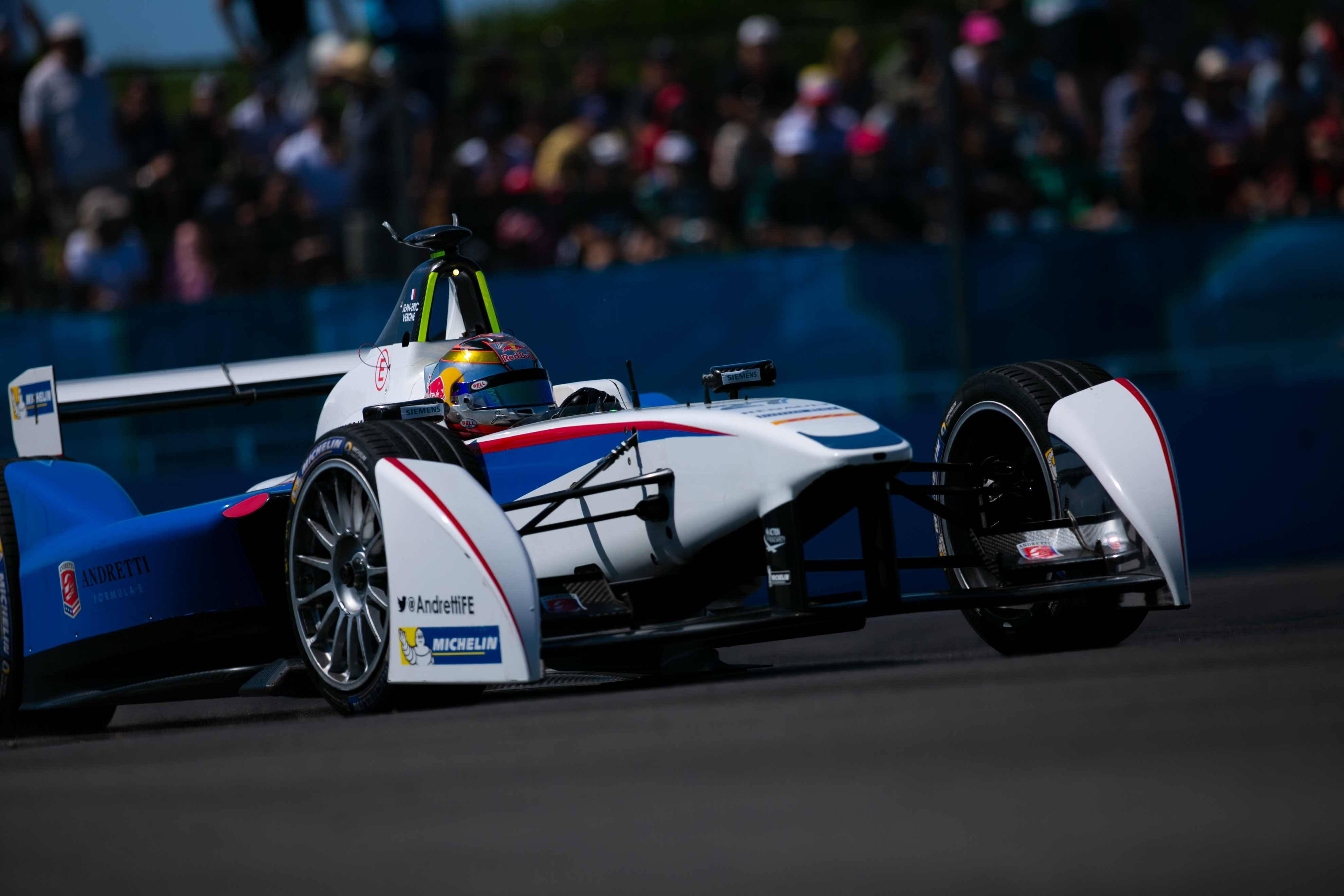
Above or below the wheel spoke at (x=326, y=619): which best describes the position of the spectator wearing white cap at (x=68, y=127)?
above

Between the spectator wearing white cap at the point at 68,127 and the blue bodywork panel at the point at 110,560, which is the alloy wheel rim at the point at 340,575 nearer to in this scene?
the blue bodywork panel at the point at 110,560

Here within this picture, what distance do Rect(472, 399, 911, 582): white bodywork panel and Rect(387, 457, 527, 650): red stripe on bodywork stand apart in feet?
2.40

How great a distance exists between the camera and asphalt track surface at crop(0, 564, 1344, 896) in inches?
114

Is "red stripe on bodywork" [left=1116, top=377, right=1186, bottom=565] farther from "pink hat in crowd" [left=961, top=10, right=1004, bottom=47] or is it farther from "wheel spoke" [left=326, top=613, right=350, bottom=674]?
"pink hat in crowd" [left=961, top=10, right=1004, bottom=47]

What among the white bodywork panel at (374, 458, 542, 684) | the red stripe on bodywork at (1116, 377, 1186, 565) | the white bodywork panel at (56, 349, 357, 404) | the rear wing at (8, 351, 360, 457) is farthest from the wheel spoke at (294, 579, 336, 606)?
the red stripe on bodywork at (1116, 377, 1186, 565)

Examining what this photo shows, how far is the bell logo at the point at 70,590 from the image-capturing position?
7.51 metres

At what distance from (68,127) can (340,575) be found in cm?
687

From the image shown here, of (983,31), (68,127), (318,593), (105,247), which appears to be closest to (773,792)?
(318,593)

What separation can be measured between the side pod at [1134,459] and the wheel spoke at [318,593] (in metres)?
2.77

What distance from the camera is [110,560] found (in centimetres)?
738

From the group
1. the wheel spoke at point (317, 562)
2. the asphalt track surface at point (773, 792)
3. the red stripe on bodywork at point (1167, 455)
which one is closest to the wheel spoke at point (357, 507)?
the wheel spoke at point (317, 562)

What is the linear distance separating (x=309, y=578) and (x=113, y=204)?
19.3 feet

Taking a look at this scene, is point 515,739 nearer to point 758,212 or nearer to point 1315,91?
point 758,212

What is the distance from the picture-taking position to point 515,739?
4809 mm
